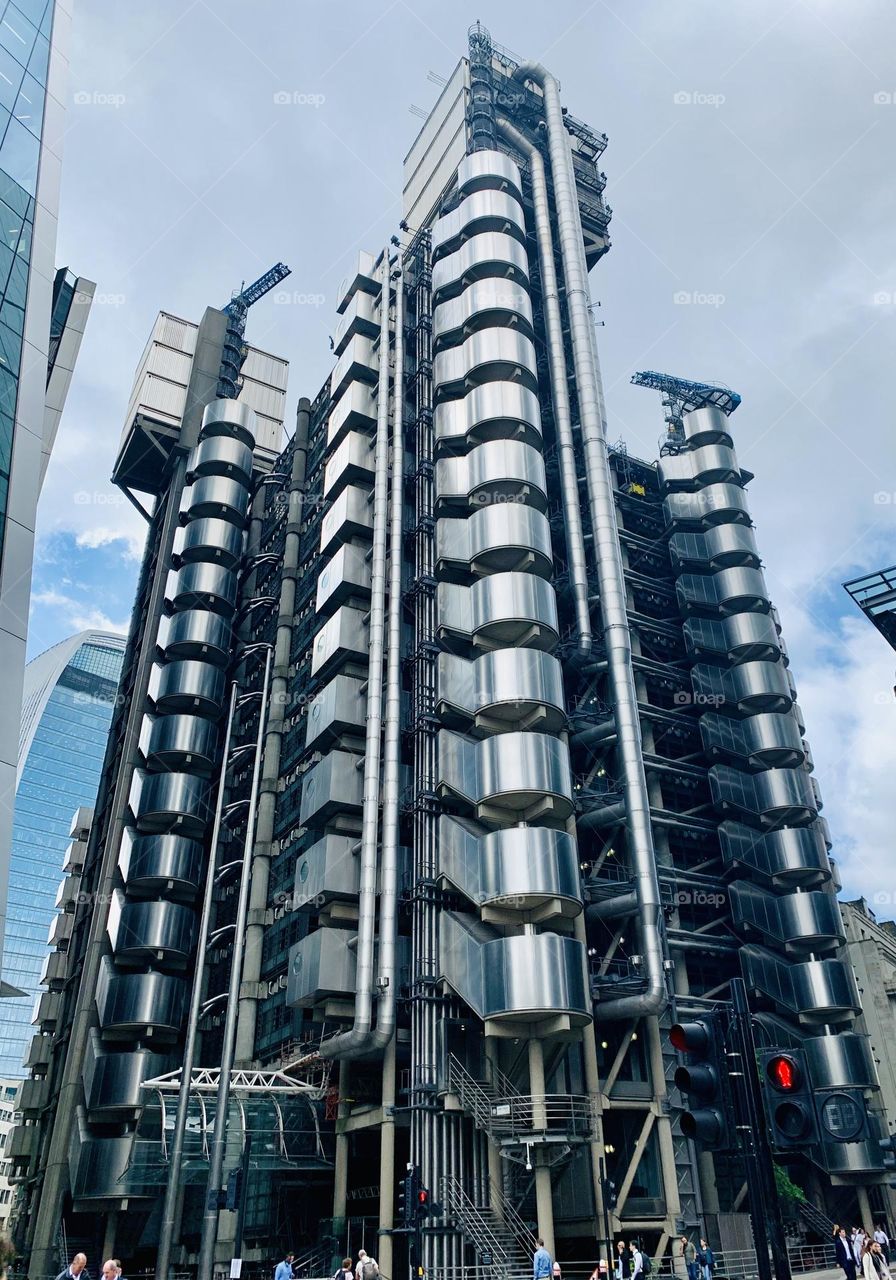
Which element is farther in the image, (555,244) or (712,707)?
(555,244)

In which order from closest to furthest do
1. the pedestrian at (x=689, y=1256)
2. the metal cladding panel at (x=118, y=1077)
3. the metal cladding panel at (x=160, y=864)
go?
the pedestrian at (x=689, y=1256) < the metal cladding panel at (x=118, y=1077) < the metal cladding panel at (x=160, y=864)

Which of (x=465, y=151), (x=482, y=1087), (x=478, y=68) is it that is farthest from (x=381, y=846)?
(x=478, y=68)

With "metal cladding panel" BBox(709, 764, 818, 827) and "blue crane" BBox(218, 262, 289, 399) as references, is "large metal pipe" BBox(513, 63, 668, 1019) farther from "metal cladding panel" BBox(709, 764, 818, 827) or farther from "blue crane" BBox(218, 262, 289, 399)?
"blue crane" BBox(218, 262, 289, 399)

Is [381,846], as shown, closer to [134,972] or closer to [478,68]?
[134,972]

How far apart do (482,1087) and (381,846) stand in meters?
11.1

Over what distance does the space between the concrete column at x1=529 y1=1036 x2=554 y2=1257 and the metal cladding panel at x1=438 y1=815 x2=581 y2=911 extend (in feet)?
17.9

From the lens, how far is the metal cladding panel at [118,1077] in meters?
49.5

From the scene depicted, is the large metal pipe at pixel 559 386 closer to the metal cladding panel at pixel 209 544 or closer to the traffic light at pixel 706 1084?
the metal cladding panel at pixel 209 544

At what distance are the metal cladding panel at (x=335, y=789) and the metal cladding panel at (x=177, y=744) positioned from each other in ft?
46.0

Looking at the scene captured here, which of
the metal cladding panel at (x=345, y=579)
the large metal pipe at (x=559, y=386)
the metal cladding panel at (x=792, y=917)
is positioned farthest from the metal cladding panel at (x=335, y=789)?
the metal cladding panel at (x=792, y=917)

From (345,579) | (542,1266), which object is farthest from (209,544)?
(542,1266)

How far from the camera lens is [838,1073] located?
143 feet

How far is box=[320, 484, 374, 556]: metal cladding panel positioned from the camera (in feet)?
184

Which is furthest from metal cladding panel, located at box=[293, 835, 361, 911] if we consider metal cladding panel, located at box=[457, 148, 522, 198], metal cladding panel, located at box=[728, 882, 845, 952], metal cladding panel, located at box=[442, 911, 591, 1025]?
metal cladding panel, located at box=[457, 148, 522, 198]
